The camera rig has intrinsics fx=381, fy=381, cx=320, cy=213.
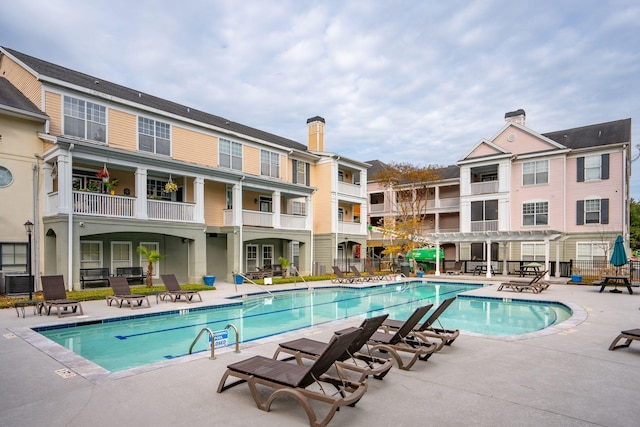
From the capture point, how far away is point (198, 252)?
1912 centimetres

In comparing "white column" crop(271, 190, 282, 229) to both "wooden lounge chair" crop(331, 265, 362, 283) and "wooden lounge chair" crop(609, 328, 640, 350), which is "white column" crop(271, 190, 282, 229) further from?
"wooden lounge chair" crop(609, 328, 640, 350)

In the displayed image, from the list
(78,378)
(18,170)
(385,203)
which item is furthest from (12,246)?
(385,203)

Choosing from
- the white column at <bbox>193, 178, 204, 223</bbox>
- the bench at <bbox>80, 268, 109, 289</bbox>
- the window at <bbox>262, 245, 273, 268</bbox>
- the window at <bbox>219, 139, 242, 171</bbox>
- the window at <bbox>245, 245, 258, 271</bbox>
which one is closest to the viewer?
the bench at <bbox>80, 268, 109, 289</bbox>

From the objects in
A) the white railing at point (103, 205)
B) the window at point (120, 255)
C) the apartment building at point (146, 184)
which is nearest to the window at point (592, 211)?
the apartment building at point (146, 184)

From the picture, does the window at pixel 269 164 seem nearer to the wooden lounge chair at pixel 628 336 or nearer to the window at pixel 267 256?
the window at pixel 267 256

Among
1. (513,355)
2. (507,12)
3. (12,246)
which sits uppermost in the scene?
(507,12)

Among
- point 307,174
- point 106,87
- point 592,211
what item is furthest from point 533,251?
point 106,87

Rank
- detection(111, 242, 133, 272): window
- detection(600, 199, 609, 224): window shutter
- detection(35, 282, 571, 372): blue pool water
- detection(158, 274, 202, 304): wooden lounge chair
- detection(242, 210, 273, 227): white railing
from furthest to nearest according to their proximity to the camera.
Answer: detection(600, 199, 609, 224): window shutter, detection(242, 210, 273, 227): white railing, detection(111, 242, 133, 272): window, detection(158, 274, 202, 304): wooden lounge chair, detection(35, 282, 571, 372): blue pool water

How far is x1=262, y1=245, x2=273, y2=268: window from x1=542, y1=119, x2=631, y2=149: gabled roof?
2330 centimetres

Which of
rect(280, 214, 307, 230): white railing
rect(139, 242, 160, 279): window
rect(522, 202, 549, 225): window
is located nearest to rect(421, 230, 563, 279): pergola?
rect(522, 202, 549, 225): window

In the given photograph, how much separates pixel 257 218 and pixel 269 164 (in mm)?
4445

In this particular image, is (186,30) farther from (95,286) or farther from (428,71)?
(95,286)

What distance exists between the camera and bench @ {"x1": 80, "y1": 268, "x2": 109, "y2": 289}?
16.5m

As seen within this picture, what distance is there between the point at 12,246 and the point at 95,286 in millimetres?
3469
